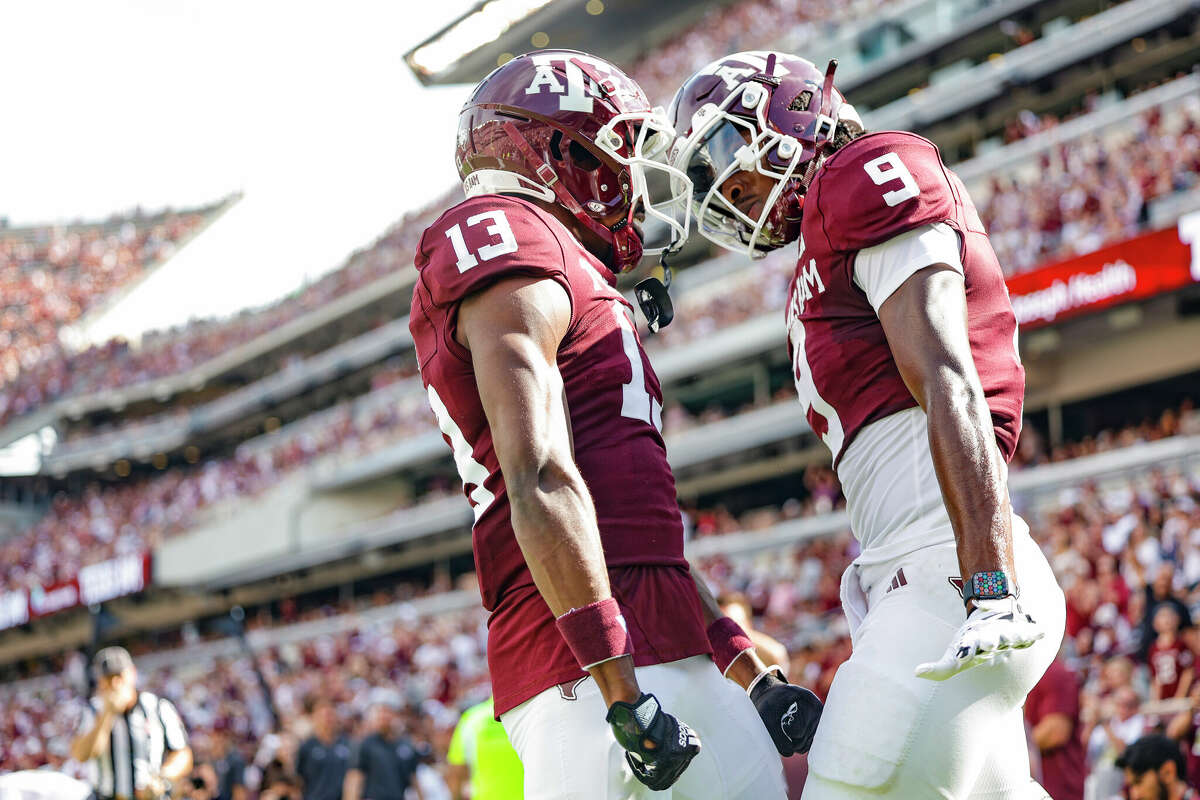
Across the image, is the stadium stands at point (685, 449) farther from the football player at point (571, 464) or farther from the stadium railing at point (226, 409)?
the football player at point (571, 464)

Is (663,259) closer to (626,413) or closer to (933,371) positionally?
(626,413)

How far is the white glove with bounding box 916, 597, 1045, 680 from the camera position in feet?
7.27

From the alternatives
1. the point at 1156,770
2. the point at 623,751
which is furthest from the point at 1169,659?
the point at 623,751

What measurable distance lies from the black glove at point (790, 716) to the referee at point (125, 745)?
17.6 ft

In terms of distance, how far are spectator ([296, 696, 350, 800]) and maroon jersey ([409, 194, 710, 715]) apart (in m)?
7.96

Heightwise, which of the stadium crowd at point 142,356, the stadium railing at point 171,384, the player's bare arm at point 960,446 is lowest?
the player's bare arm at point 960,446

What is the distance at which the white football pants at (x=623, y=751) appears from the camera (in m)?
2.32

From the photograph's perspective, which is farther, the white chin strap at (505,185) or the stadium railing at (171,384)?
the stadium railing at (171,384)

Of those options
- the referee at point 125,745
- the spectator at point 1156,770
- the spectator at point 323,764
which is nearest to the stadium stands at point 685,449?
the spectator at point 1156,770

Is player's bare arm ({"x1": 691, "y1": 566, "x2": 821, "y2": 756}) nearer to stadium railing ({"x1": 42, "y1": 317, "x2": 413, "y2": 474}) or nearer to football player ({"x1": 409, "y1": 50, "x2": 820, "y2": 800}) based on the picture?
football player ({"x1": 409, "y1": 50, "x2": 820, "y2": 800})

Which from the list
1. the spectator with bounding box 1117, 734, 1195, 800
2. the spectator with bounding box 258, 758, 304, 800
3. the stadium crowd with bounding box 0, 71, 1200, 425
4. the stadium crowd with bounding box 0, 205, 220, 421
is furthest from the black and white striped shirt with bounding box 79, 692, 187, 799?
the stadium crowd with bounding box 0, 205, 220, 421

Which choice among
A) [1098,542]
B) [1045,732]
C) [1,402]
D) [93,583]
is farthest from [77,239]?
[1045,732]

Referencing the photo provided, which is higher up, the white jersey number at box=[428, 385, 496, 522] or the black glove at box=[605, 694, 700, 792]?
the white jersey number at box=[428, 385, 496, 522]

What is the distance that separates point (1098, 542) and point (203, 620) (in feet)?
102
